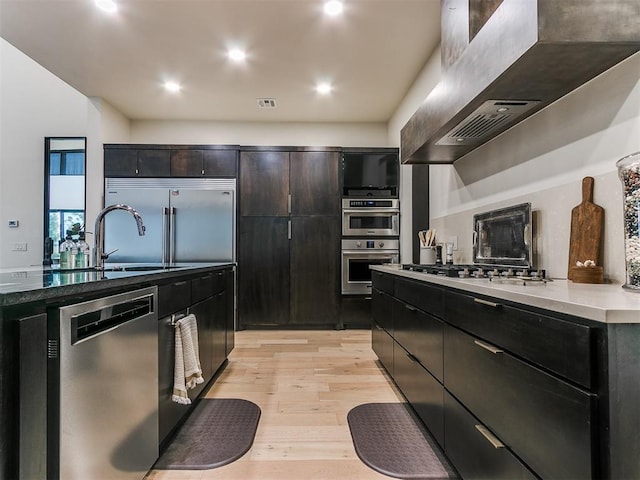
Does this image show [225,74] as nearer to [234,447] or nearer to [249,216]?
[249,216]

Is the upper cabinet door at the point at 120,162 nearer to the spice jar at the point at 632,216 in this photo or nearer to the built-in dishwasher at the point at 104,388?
the built-in dishwasher at the point at 104,388

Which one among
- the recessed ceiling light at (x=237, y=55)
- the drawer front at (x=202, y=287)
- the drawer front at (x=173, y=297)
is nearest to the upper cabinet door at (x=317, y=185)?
the recessed ceiling light at (x=237, y=55)

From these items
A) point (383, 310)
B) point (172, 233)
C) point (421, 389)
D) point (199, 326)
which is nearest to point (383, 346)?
point (383, 310)

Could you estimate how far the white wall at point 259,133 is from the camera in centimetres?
492

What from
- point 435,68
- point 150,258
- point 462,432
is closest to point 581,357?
point 462,432

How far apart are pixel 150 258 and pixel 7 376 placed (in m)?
3.69

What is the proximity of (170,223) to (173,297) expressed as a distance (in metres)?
2.70

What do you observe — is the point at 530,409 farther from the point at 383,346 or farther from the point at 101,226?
the point at 101,226

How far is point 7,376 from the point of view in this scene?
80 cm

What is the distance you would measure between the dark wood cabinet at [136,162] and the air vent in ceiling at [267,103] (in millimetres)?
1286

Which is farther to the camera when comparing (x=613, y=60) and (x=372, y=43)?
(x=372, y=43)

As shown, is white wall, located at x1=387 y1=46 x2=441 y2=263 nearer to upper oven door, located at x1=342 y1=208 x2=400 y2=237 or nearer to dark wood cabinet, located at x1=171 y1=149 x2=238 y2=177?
Answer: upper oven door, located at x1=342 y1=208 x2=400 y2=237

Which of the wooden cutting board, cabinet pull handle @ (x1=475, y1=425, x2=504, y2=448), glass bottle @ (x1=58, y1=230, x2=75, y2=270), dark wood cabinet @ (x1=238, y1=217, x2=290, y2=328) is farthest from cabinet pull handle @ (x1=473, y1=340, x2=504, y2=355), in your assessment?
dark wood cabinet @ (x1=238, y1=217, x2=290, y2=328)

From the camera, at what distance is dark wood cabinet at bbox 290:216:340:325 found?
4.34m
